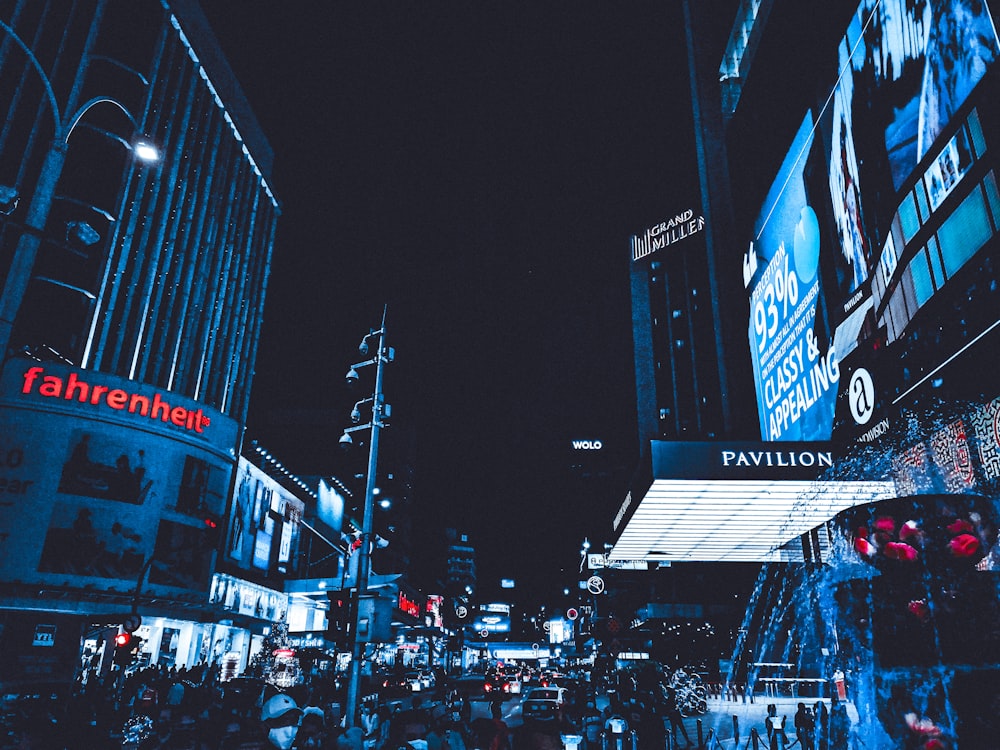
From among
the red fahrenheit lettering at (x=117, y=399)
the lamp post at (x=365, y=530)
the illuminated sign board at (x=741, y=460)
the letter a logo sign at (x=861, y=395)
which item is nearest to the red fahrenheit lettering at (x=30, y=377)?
→ the red fahrenheit lettering at (x=117, y=399)

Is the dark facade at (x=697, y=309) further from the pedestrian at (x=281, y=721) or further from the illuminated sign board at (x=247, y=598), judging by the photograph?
the illuminated sign board at (x=247, y=598)

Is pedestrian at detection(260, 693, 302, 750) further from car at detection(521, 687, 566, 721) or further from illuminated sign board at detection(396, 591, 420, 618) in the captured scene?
illuminated sign board at detection(396, 591, 420, 618)

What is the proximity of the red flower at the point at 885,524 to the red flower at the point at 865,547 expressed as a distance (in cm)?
24

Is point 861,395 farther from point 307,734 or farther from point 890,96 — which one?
point 307,734

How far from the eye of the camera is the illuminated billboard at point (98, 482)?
34375 millimetres

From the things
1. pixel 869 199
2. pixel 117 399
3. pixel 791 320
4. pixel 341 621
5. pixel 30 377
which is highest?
pixel 30 377

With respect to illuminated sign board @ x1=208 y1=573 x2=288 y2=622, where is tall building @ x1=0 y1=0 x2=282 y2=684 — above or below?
above

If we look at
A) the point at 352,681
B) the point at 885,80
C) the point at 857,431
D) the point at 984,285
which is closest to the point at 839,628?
the point at 857,431

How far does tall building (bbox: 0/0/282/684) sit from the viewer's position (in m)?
34.7

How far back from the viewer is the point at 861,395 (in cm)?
1148

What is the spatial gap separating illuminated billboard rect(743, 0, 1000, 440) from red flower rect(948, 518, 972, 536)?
124 inches

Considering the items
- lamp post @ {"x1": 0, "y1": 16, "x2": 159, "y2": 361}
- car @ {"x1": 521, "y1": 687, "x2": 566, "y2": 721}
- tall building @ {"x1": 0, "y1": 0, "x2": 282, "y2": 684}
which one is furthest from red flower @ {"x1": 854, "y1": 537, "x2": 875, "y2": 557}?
tall building @ {"x1": 0, "y1": 0, "x2": 282, "y2": 684}

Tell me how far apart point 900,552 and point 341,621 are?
11.0 meters

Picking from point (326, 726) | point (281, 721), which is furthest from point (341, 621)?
point (281, 721)
